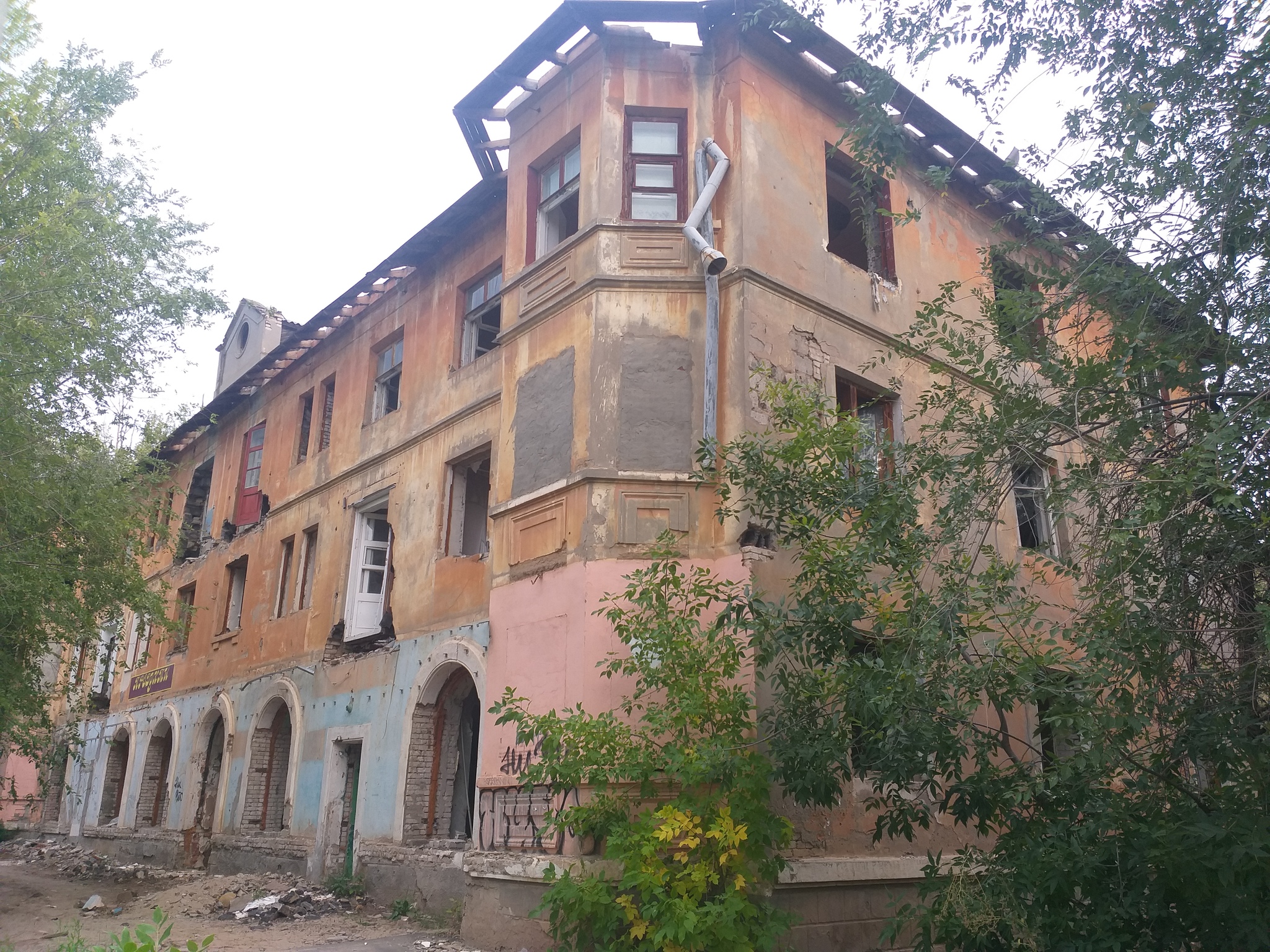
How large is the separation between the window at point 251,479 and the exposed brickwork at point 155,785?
483cm

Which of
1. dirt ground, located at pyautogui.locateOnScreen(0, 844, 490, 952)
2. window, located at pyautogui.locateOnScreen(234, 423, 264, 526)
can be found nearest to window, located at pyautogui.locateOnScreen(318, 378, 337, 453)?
window, located at pyautogui.locateOnScreen(234, 423, 264, 526)

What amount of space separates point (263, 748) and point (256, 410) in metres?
6.47

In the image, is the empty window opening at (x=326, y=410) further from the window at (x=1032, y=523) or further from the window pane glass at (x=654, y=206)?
the window at (x=1032, y=523)

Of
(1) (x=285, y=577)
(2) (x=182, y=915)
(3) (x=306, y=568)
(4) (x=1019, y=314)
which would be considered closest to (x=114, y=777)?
(1) (x=285, y=577)

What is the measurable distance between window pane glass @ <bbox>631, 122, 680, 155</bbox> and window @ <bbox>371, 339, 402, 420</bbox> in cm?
574

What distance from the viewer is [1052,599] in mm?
11844

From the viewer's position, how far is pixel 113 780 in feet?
67.8

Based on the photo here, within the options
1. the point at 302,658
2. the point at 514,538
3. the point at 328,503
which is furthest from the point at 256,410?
the point at 514,538

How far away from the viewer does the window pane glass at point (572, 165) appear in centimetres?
1093

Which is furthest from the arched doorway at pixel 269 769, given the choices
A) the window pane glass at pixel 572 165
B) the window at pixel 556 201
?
the window pane glass at pixel 572 165

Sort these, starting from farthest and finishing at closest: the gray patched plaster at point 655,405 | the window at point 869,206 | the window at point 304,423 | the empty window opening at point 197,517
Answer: the empty window opening at point 197,517, the window at point 304,423, the window at point 869,206, the gray patched plaster at point 655,405

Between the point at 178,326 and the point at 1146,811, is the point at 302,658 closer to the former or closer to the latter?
the point at 178,326

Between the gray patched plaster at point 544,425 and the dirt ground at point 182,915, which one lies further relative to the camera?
the gray patched plaster at point 544,425

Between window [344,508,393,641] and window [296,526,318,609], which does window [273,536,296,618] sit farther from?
window [344,508,393,641]
